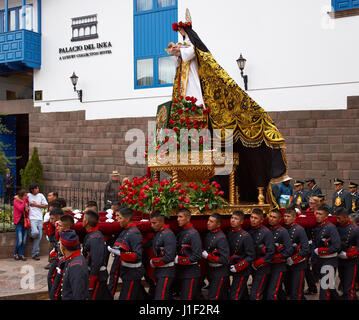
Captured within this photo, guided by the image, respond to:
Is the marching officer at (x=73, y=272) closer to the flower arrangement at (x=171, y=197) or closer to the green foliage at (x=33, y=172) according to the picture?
the flower arrangement at (x=171, y=197)

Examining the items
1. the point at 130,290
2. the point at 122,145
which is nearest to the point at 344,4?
the point at 122,145

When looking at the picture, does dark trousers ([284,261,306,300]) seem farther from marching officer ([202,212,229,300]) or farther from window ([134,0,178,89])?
window ([134,0,178,89])

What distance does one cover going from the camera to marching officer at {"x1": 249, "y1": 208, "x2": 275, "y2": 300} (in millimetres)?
6430

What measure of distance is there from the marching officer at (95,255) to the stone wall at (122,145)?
356 inches

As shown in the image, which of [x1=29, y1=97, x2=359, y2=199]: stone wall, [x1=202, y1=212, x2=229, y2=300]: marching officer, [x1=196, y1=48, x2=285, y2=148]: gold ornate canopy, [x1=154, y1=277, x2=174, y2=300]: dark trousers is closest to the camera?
[x1=154, y1=277, x2=174, y2=300]: dark trousers

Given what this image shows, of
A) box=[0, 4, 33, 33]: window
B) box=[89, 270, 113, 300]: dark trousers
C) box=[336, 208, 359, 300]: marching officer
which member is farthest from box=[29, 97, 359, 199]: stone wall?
box=[89, 270, 113, 300]: dark trousers

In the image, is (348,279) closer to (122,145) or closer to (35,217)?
(35,217)

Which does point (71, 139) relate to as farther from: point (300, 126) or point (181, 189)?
point (181, 189)

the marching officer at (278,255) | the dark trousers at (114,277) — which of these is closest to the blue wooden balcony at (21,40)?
the dark trousers at (114,277)

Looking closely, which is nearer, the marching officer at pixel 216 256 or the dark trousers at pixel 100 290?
the dark trousers at pixel 100 290

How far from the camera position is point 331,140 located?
Answer: 44.3 feet

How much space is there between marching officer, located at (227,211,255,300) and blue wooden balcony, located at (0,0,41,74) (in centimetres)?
1406

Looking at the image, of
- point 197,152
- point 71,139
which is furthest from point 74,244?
point 71,139

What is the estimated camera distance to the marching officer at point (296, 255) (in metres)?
6.73
